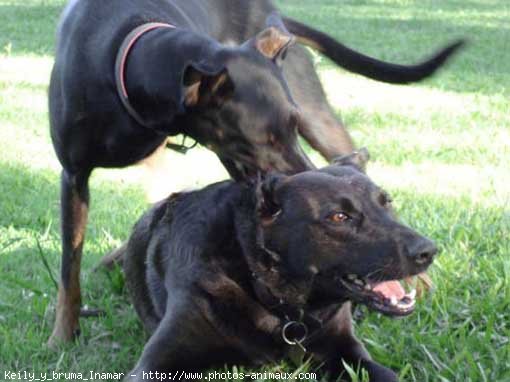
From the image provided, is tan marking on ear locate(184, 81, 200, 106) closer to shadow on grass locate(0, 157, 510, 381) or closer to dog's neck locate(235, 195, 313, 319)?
dog's neck locate(235, 195, 313, 319)

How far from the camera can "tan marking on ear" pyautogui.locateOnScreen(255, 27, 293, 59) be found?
456 cm

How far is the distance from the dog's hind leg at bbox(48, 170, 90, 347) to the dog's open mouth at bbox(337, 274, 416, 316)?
1.54m

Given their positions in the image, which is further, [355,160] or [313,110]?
[313,110]

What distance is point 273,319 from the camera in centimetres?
374

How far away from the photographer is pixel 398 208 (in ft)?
19.4

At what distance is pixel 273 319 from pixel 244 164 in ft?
2.66

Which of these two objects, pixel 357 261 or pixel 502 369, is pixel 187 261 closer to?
pixel 357 261

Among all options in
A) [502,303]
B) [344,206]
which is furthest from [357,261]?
[502,303]

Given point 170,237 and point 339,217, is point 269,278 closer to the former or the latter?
point 339,217

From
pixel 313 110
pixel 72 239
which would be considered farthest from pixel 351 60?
pixel 72 239

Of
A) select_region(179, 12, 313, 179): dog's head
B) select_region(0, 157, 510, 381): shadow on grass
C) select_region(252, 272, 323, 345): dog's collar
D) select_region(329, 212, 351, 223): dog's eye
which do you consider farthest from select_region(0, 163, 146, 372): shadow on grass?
select_region(329, 212, 351, 223): dog's eye

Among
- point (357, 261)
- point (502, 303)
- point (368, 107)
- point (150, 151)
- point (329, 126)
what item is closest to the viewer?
point (357, 261)

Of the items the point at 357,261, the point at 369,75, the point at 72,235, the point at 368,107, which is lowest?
the point at 368,107

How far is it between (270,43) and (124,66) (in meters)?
0.66
